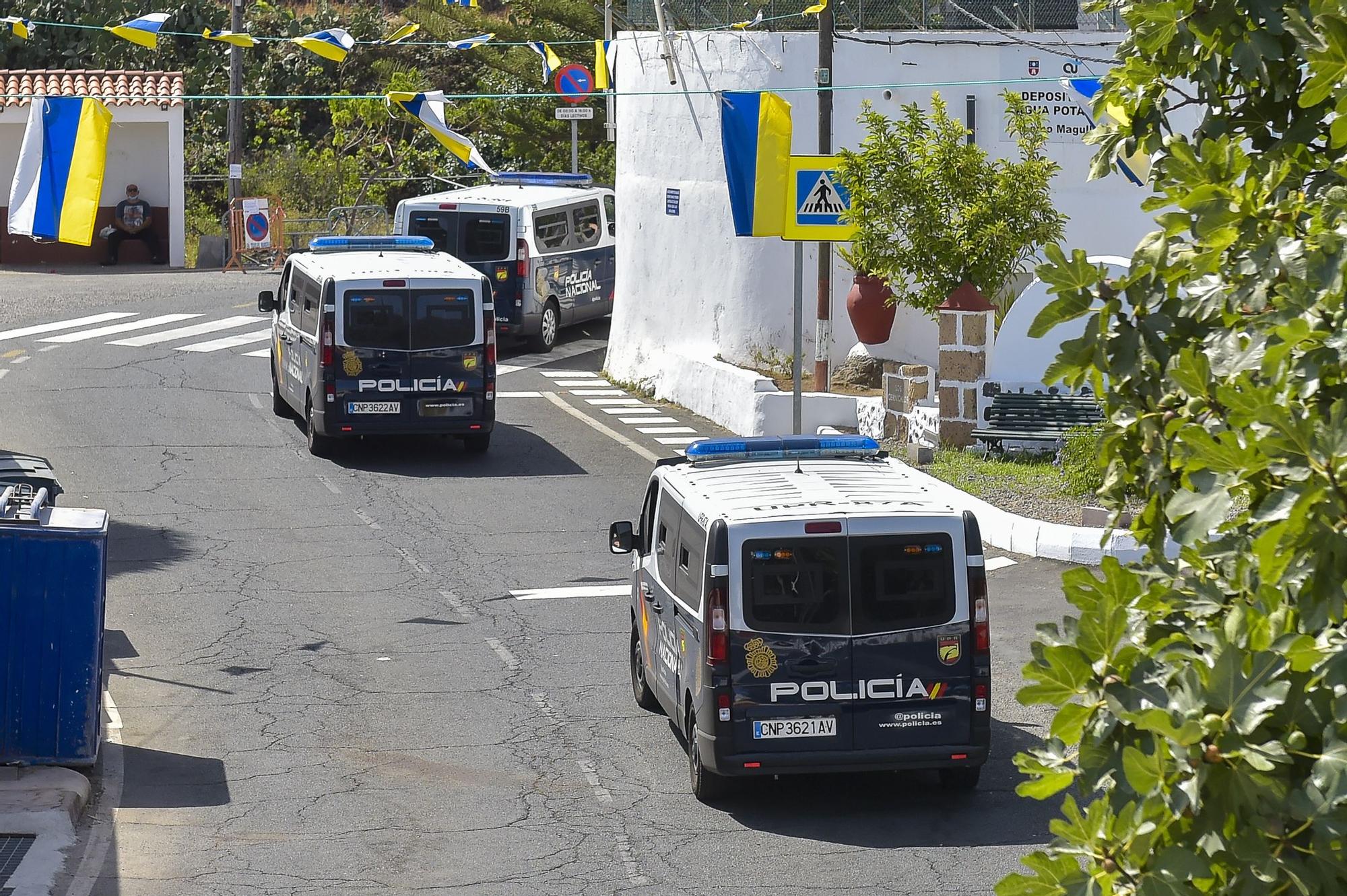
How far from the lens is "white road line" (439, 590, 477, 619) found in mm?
13547

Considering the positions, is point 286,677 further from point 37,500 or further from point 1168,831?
point 1168,831

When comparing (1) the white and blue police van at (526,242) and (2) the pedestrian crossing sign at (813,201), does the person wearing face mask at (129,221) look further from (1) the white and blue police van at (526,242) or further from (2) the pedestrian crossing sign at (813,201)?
(2) the pedestrian crossing sign at (813,201)

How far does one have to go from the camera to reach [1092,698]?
3502 mm

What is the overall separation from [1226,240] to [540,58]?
37345 mm

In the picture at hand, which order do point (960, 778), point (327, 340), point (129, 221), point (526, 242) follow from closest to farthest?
point (960, 778), point (327, 340), point (526, 242), point (129, 221)

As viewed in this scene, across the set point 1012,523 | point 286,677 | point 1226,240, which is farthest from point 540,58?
point 1226,240

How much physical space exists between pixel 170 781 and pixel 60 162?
31.5 feet

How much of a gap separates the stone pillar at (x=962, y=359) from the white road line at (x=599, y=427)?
3222mm

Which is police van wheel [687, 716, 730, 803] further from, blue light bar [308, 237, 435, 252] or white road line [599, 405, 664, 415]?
white road line [599, 405, 664, 415]

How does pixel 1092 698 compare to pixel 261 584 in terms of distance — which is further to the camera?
pixel 261 584

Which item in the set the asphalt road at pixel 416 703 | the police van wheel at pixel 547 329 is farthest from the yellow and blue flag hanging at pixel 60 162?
the police van wheel at pixel 547 329

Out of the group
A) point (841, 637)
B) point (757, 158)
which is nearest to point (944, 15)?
point (757, 158)

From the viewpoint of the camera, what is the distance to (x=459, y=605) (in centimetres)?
1382

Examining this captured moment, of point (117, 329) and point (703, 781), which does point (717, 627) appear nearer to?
point (703, 781)
